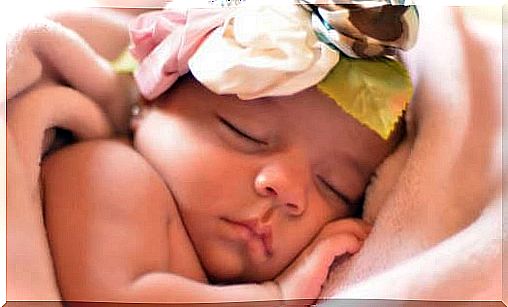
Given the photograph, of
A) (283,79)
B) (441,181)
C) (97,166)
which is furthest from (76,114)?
(441,181)

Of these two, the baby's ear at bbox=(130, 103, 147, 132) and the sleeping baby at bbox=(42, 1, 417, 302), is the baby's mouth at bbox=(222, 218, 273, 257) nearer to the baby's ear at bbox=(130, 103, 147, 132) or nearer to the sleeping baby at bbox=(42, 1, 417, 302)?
the sleeping baby at bbox=(42, 1, 417, 302)

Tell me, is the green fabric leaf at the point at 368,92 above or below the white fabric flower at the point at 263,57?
below

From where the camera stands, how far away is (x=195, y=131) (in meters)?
0.67

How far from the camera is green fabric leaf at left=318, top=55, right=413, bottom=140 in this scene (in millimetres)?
662

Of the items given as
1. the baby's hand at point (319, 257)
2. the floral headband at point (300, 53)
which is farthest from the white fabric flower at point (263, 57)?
the baby's hand at point (319, 257)

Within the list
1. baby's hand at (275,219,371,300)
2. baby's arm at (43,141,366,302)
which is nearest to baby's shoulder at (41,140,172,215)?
baby's arm at (43,141,366,302)

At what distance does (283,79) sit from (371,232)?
0.14 metres

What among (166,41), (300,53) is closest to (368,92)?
(300,53)

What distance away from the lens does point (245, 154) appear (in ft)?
2.17

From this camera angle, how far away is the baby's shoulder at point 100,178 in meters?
0.63

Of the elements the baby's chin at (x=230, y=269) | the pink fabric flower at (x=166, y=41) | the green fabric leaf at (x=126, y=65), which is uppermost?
the pink fabric flower at (x=166, y=41)

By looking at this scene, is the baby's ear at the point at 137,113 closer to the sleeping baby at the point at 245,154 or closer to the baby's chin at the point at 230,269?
the sleeping baby at the point at 245,154

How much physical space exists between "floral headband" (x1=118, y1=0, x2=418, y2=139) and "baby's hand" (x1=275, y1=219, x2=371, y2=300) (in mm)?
77

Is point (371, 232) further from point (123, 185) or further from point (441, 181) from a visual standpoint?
point (123, 185)
